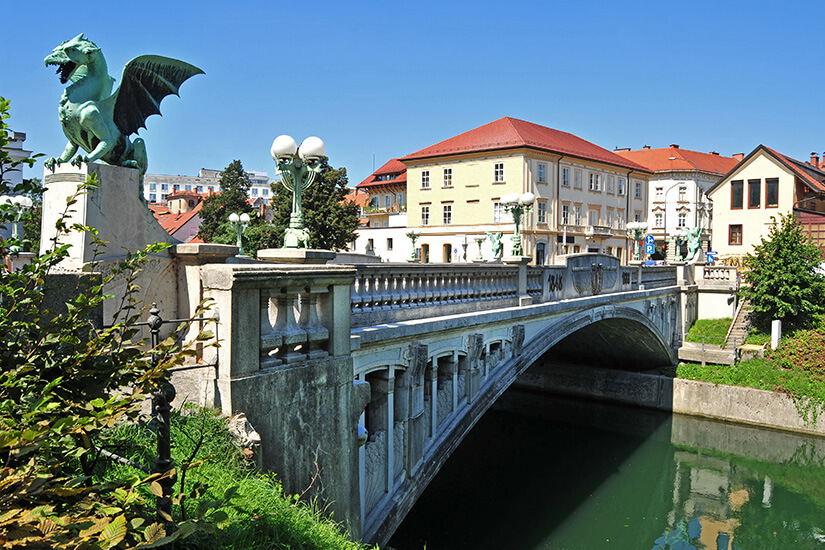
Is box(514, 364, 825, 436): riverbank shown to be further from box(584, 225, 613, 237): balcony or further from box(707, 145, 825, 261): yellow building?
box(584, 225, 613, 237): balcony

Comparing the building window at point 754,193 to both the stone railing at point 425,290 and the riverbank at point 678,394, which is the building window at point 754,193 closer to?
the riverbank at point 678,394

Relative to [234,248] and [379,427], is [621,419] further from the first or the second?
[234,248]

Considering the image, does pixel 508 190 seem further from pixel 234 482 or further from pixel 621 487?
pixel 234 482

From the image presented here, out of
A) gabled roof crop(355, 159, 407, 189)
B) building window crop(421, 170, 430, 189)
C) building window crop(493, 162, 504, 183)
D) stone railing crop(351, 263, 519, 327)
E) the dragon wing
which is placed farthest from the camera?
gabled roof crop(355, 159, 407, 189)

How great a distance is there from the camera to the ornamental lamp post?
30.5ft

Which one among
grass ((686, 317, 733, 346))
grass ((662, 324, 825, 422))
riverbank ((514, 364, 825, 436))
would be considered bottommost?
riverbank ((514, 364, 825, 436))

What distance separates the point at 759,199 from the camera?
145 feet

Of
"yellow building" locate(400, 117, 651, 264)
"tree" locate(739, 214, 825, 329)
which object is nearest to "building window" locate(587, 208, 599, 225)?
"yellow building" locate(400, 117, 651, 264)

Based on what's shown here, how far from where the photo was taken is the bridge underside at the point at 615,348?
943 inches

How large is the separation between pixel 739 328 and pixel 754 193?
776 inches

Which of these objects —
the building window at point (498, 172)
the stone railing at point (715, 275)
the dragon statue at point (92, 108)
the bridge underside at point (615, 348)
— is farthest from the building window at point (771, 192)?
the dragon statue at point (92, 108)

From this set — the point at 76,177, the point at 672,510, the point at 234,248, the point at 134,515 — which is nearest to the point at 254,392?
the point at 234,248

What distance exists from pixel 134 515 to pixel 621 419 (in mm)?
25199

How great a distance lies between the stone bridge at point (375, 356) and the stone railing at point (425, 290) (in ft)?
0.09
